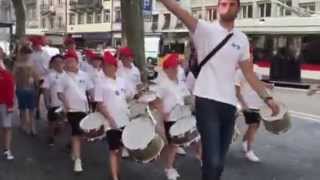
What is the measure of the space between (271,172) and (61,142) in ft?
12.5

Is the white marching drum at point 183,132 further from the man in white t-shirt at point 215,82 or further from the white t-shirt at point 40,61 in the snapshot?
the white t-shirt at point 40,61

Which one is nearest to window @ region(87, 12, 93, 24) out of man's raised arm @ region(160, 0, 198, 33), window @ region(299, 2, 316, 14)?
window @ region(299, 2, 316, 14)

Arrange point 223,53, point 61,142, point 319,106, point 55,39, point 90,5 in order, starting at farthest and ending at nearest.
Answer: point 90,5
point 55,39
point 319,106
point 61,142
point 223,53

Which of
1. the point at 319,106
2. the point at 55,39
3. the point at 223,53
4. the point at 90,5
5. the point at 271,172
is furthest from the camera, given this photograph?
the point at 90,5

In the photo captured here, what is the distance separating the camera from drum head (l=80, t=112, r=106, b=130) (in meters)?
7.76

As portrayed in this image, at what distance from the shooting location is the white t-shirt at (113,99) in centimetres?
755

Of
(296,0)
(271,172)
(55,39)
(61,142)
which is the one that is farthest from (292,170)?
(55,39)

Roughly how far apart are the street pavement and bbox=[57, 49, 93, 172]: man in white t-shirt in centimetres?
34

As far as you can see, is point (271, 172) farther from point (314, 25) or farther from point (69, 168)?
point (314, 25)

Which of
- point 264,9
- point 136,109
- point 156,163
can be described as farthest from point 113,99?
point 264,9

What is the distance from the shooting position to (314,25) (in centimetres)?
3353

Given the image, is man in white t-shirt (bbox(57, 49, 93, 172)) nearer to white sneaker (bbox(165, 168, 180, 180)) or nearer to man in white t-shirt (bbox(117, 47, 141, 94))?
man in white t-shirt (bbox(117, 47, 141, 94))

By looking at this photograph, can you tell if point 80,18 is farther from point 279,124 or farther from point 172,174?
point 172,174

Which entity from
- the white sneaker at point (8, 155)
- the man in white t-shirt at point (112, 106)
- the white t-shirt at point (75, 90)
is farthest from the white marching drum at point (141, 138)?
the white sneaker at point (8, 155)
